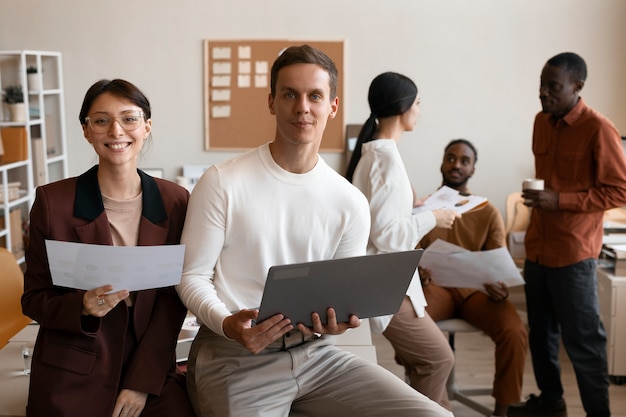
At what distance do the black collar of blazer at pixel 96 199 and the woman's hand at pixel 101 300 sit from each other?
0.76ft

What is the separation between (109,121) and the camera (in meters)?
1.93

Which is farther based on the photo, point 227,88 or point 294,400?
point 227,88

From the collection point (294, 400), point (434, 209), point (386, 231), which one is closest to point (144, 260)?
point (294, 400)

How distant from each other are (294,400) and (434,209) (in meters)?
1.26

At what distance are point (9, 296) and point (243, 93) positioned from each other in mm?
3055

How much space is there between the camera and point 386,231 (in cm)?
271

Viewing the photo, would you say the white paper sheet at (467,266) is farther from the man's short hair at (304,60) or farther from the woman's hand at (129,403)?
the woman's hand at (129,403)

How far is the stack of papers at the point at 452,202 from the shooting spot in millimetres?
3014

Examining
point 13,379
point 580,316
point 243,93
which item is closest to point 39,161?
point 243,93

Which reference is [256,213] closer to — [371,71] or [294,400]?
[294,400]

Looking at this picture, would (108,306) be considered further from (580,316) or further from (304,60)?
(580,316)

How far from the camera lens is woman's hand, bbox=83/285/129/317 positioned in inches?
68.0

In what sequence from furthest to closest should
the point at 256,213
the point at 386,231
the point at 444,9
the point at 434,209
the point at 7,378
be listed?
the point at 444,9, the point at 434,209, the point at 386,231, the point at 7,378, the point at 256,213

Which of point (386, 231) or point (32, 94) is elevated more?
point (32, 94)
